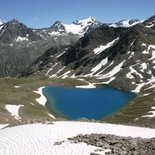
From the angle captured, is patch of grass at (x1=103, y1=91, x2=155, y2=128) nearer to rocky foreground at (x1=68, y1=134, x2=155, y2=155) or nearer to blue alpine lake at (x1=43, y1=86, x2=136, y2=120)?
blue alpine lake at (x1=43, y1=86, x2=136, y2=120)

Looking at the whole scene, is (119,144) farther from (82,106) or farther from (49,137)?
(82,106)

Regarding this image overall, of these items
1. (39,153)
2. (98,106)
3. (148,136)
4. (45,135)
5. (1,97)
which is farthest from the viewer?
(98,106)

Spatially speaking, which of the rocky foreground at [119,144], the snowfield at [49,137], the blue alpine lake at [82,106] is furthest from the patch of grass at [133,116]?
the rocky foreground at [119,144]

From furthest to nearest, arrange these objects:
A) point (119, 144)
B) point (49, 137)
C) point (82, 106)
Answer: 1. point (82, 106)
2. point (49, 137)
3. point (119, 144)

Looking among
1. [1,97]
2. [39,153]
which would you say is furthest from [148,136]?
[1,97]

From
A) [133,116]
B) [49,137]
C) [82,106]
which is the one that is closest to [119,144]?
[49,137]

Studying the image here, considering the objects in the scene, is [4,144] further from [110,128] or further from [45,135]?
[110,128]

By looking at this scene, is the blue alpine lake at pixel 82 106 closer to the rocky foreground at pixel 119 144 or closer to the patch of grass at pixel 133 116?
the patch of grass at pixel 133 116
